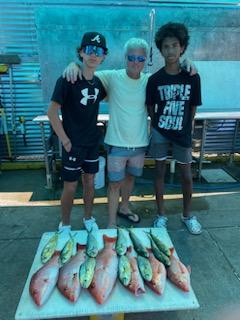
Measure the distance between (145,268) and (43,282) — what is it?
688mm

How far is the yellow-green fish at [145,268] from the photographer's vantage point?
2104 mm

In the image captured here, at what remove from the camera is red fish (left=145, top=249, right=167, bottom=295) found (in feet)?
6.75

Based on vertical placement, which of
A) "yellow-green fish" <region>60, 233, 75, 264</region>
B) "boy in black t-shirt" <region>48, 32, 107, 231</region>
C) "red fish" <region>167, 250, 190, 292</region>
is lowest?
"red fish" <region>167, 250, 190, 292</region>

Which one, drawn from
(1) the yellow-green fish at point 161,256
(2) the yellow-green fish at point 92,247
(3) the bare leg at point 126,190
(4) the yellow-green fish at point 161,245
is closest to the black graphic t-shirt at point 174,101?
(3) the bare leg at point 126,190

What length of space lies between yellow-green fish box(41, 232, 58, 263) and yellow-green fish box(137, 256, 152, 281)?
670 millimetres

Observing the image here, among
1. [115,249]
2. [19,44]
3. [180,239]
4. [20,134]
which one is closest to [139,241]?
[115,249]

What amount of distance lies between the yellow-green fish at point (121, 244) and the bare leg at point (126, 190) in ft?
2.63

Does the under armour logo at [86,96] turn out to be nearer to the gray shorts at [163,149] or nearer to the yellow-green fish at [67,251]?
the gray shorts at [163,149]

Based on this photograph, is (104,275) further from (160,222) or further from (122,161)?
(160,222)

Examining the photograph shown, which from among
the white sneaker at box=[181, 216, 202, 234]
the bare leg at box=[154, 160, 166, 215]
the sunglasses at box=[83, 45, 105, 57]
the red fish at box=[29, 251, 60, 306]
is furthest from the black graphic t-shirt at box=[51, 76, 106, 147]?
the white sneaker at box=[181, 216, 202, 234]

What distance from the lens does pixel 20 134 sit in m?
5.12

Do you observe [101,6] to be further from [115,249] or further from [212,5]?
[115,249]

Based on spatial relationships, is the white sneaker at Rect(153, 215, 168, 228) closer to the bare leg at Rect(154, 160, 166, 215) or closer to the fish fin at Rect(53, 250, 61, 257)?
the bare leg at Rect(154, 160, 166, 215)

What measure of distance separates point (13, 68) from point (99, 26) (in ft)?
4.87
